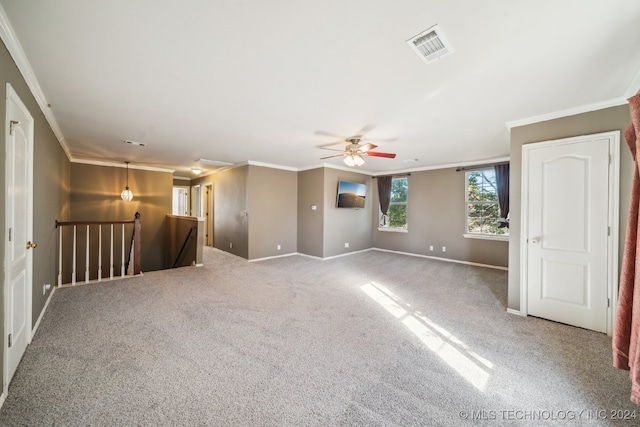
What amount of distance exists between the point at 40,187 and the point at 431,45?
4.06 meters

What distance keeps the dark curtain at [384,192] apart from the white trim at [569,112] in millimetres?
3979

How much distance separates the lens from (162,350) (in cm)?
219

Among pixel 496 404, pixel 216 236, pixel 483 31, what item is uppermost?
pixel 483 31

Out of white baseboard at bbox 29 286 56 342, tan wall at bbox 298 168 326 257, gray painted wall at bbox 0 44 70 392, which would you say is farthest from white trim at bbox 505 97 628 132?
white baseboard at bbox 29 286 56 342

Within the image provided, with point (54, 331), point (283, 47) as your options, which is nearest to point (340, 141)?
point (283, 47)

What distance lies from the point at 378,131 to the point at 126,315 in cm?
394

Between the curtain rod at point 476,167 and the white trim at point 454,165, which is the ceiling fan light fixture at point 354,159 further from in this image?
the curtain rod at point 476,167

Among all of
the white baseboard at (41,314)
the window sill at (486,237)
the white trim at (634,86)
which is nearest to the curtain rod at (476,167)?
the window sill at (486,237)

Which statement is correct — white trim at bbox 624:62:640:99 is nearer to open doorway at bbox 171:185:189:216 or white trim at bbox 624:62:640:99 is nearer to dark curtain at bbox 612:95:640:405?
dark curtain at bbox 612:95:640:405

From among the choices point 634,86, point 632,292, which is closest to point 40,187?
point 632,292

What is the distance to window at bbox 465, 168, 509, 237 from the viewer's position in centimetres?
552

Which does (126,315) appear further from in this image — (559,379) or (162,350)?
(559,379)

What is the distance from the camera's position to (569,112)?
2734 mm

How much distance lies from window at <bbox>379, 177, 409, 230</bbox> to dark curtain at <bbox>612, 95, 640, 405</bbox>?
17.7 feet
